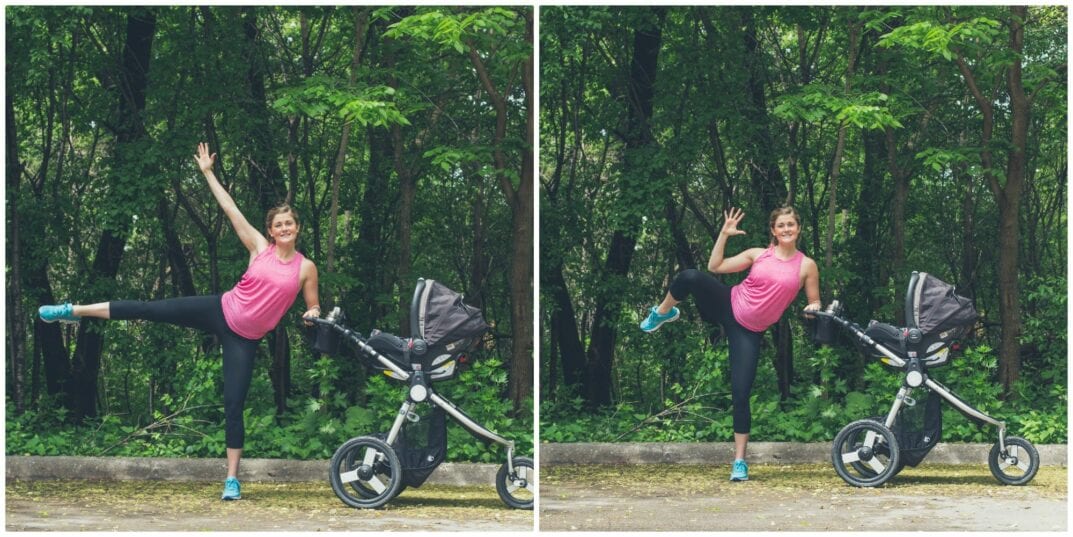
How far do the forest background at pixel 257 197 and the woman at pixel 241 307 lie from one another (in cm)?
65

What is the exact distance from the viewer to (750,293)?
29.2ft

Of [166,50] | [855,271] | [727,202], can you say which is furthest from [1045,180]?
[166,50]

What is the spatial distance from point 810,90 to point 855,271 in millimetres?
1393

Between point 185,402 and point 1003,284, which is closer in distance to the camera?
point 185,402

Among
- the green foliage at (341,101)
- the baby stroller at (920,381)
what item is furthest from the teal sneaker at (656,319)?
the green foliage at (341,101)

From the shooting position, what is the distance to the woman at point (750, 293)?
8867mm

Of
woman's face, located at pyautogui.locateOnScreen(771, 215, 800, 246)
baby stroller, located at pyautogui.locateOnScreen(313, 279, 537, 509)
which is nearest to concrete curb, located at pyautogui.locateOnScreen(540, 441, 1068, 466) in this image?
baby stroller, located at pyautogui.locateOnScreen(313, 279, 537, 509)

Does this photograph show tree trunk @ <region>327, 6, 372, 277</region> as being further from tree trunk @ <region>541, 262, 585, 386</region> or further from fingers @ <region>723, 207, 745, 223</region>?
fingers @ <region>723, 207, 745, 223</region>

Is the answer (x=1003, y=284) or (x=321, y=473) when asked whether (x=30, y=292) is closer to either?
(x=321, y=473)

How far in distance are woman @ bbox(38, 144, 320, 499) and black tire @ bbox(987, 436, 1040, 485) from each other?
14.2ft

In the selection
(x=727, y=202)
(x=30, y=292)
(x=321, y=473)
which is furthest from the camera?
(x=30, y=292)

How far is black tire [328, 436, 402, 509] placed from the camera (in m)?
8.16

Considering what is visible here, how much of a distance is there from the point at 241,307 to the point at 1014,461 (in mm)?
4867

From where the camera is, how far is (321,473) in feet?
29.5
